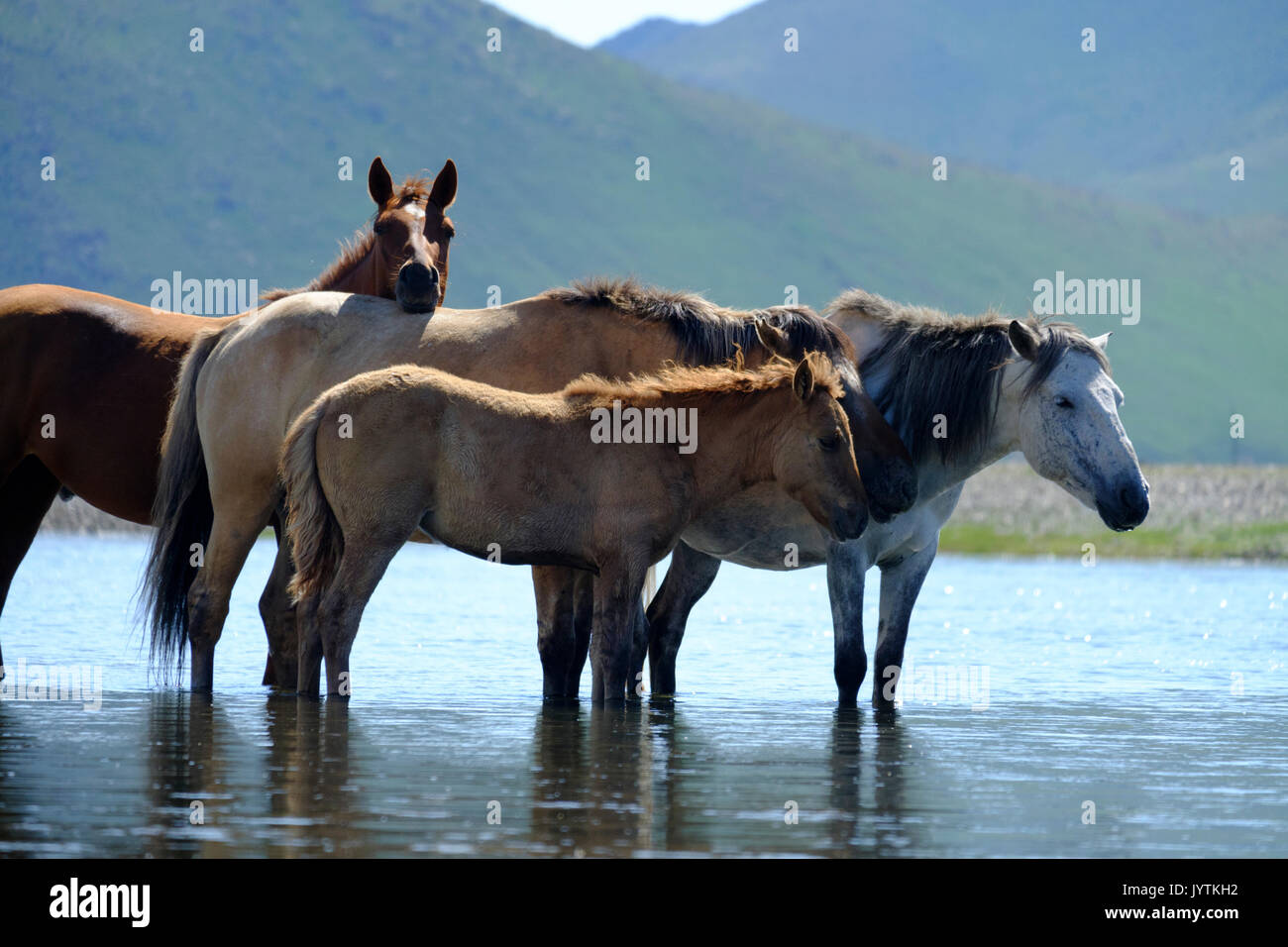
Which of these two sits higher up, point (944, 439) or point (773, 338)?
point (773, 338)

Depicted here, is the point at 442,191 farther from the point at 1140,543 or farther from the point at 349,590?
the point at 1140,543

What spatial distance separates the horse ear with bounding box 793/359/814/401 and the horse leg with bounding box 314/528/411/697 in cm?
213

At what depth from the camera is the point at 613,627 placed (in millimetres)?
9125

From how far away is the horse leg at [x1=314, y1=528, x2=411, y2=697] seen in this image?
9.14 m

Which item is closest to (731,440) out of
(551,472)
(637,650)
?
(551,472)

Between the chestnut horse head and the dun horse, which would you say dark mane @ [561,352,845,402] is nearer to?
the dun horse

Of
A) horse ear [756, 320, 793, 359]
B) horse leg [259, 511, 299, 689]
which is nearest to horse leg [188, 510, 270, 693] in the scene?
horse leg [259, 511, 299, 689]

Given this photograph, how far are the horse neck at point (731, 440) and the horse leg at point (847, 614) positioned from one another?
615 mm

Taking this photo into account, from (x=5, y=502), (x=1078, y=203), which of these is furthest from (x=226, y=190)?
(x=5, y=502)

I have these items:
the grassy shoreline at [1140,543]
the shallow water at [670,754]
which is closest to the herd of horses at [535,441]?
the shallow water at [670,754]

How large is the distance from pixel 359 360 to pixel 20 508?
2804 mm

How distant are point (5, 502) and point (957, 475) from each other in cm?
600

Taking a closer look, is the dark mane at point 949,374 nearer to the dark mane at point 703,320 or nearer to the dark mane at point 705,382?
the dark mane at point 703,320

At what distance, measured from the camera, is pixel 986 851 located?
5.82 meters
